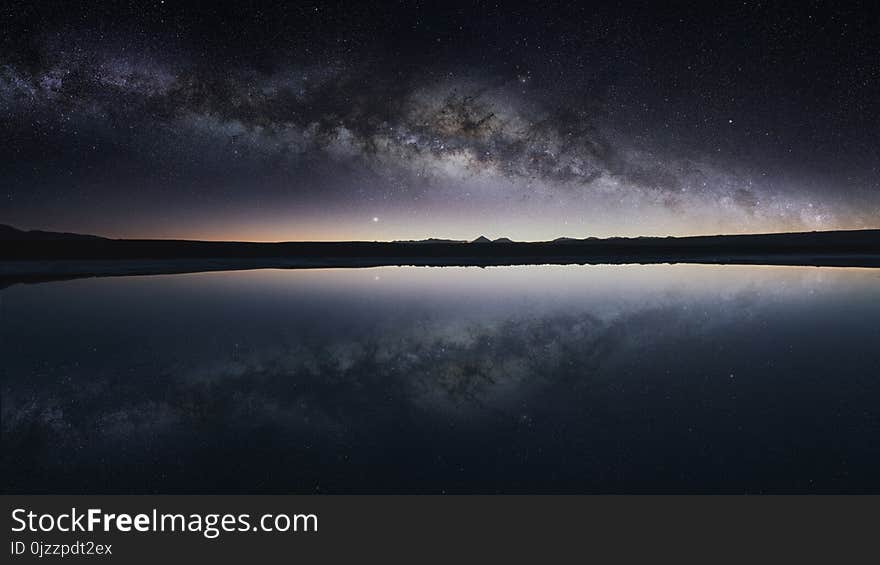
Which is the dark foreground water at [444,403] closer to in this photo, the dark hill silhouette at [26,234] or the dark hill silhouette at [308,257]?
the dark hill silhouette at [308,257]

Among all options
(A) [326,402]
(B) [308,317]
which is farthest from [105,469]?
(B) [308,317]

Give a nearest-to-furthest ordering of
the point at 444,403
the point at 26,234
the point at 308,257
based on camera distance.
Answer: the point at 444,403 → the point at 308,257 → the point at 26,234

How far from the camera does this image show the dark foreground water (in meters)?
3.52

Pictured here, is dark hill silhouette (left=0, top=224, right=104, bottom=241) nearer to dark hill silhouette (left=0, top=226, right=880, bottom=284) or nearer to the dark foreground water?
dark hill silhouette (left=0, top=226, right=880, bottom=284)

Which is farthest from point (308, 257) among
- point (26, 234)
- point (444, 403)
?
point (26, 234)

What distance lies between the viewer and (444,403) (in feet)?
16.4

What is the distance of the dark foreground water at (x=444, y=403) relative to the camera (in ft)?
11.5

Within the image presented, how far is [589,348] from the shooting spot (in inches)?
288

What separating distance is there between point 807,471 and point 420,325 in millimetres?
6770

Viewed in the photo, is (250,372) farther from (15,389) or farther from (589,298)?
(589,298)

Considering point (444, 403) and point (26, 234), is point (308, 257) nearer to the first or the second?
point (444, 403)

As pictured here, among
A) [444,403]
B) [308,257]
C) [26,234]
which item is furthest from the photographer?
[26,234]

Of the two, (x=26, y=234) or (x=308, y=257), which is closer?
(x=308, y=257)

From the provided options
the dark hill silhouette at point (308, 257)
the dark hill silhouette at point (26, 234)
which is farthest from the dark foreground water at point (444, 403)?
the dark hill silhouette at point (26, 234)
